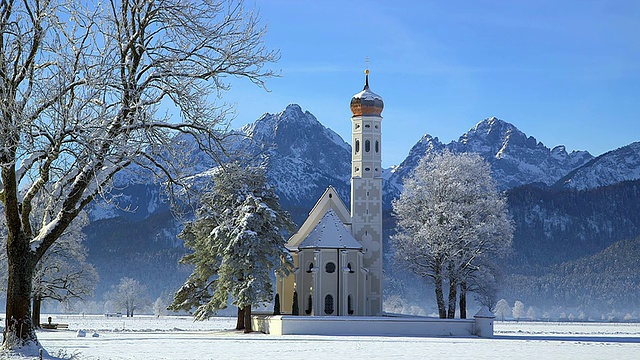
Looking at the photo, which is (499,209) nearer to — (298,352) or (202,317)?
(202,317)

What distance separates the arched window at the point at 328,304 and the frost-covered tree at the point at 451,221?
699cm

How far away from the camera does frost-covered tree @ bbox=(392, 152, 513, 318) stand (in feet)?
181

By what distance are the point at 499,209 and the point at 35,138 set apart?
3797 centimetres

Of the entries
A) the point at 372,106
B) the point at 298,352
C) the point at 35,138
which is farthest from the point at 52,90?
the point at 372,106

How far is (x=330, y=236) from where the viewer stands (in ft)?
207

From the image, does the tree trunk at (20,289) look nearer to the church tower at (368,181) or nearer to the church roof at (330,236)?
the church roof at (330,236)

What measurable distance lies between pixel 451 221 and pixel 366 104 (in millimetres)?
16706

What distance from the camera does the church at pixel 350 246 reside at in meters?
62.2

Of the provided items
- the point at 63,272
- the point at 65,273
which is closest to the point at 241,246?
the point at 63,272

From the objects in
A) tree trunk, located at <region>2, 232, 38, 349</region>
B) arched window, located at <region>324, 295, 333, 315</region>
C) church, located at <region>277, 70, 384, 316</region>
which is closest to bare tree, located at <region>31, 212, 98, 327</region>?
church, located at <region>277, 70, 384, 316</region>

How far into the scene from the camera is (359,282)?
63.8 metres

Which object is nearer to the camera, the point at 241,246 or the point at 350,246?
the point at 241,246

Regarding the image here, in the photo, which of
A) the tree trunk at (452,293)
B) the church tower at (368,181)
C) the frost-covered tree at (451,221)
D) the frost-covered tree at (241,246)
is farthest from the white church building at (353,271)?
the frost-covered tree at (451,221)

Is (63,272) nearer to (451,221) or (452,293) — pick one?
(452,293)
